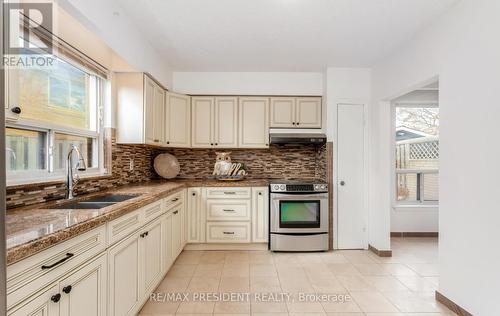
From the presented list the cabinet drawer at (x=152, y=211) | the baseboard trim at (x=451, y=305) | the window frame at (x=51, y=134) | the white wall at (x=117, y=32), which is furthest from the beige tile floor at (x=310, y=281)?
the white wall at (x=117, y=32)

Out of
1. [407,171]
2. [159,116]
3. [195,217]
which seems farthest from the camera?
[407,171]

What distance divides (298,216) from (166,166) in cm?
199

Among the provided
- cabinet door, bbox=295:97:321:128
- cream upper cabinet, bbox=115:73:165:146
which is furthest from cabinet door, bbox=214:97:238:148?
cream upper cabinet, bbox=115:73:165:146

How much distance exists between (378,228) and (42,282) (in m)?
3.47

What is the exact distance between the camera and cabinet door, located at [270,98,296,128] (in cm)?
386

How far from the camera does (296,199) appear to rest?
3.46 metres

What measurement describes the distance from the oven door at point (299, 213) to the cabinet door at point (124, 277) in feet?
6.23

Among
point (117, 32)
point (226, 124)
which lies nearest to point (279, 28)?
point (117, 32)

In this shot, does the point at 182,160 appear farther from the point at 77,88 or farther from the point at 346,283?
the point at 346,283

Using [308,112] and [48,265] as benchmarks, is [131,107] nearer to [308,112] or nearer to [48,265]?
[48,265]

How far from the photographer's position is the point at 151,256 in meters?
2.23

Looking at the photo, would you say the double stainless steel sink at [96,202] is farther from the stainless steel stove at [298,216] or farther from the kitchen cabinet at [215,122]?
the stainless steel stove at [298,216]

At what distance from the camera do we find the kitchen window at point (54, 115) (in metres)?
1.70

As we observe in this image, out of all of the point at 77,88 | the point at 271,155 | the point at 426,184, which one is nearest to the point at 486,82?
the point at 271,155
